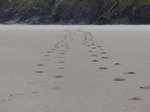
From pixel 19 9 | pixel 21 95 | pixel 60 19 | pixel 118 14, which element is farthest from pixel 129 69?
pixel 19 9

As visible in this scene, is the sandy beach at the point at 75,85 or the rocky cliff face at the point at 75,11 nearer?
the sandy beach at the point at 75,85

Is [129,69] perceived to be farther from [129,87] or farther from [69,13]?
[69,13]

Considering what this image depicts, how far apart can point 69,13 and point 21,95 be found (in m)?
42.9

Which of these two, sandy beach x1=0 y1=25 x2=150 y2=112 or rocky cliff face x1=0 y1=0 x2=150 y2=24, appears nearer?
sandy beach x1=0 y1=25 x2=150 y2=112

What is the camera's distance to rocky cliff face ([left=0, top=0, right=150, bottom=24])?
41.6 meters

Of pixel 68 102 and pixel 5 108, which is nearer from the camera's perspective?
pixel 5 108

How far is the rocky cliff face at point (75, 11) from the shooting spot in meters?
41.6

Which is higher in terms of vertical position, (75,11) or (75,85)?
(75,85)

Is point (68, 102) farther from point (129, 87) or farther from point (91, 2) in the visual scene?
point (91, 2)

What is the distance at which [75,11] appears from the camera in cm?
4581

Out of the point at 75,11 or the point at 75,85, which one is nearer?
the point at 75,85

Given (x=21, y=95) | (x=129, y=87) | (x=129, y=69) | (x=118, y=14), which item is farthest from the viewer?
(x=118, y=14)

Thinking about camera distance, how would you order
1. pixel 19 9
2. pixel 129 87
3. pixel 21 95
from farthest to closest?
pixel 19 9
pixel 129 87
pixel 21 95

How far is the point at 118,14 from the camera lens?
4219 cm
